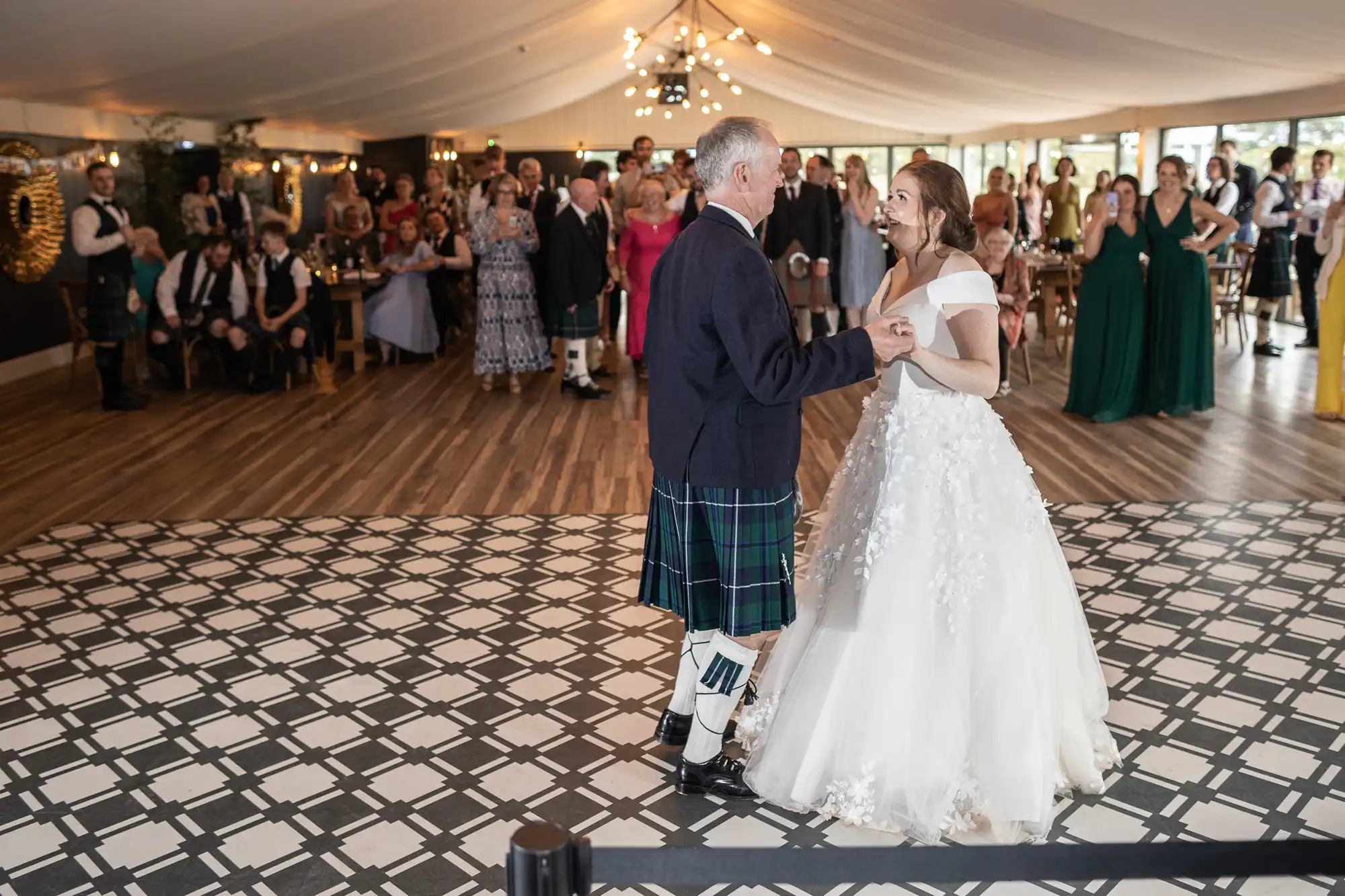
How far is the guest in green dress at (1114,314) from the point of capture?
7070 mm

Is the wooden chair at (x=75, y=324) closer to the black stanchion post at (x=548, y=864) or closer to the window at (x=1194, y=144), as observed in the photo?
the black stanchion post at (x=548, y=864)

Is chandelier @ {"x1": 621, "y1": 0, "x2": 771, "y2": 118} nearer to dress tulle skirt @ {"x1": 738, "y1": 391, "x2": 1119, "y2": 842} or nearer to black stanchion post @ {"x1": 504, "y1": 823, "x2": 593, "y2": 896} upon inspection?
dress tulle skirt @ {"x1": 738, "y1": 391, "x2": 1119, "y2": 842}

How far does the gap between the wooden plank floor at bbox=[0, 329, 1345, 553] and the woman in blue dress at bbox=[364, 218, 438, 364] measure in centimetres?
109

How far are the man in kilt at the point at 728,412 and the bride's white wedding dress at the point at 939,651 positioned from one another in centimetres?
16

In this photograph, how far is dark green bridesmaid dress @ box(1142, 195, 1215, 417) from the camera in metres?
7.04

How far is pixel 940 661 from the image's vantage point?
9.02 feet

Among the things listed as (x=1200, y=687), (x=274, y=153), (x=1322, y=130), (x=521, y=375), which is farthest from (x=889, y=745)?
(x=274, y=153)

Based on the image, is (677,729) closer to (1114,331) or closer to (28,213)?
(1114,331)

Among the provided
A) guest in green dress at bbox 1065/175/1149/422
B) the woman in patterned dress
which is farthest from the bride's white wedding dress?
the woman in patterned dress

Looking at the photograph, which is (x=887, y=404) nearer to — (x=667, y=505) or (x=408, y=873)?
(x=667, y=505)

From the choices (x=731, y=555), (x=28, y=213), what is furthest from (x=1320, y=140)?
(x=28, y=213)

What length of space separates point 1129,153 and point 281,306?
428 inches

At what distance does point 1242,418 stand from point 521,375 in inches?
201

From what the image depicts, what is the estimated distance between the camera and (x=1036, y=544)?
287 centimetres
